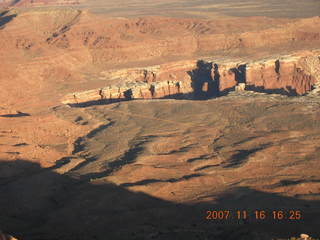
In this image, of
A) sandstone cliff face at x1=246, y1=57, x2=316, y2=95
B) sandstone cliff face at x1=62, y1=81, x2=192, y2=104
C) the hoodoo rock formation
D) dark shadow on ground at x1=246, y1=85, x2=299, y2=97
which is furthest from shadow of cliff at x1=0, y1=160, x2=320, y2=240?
sandstone cliff face at x1=246, y1=57, x2=316, y2=95

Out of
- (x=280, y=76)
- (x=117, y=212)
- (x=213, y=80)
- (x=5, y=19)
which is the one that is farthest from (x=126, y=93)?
(x=5, y=19)

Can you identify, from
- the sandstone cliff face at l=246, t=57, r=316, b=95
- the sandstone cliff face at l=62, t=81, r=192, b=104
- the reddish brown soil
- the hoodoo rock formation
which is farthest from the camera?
the sandstone cliff face at l=246, t=57, r=316, b=95

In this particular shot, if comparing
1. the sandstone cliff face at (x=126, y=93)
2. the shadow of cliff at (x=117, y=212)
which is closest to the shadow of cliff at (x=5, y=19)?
the sandstone cliff face at (x=126, y=93)

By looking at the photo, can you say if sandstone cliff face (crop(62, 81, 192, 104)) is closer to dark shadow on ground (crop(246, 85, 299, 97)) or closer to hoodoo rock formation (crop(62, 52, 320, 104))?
hoodoo rock formation (crop(62, 52, 320, 104))

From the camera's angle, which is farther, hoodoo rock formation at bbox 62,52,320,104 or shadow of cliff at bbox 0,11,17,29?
shadow of cliff at bbox 0,11,17,29

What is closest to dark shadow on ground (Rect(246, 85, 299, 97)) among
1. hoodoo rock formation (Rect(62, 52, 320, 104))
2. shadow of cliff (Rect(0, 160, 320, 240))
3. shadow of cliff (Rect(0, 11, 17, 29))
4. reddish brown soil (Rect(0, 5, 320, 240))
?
hoodoo rock formation (Rect(62, 52, 320, 104))

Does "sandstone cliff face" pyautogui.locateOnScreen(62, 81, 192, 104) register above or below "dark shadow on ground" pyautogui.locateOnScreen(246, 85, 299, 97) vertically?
above

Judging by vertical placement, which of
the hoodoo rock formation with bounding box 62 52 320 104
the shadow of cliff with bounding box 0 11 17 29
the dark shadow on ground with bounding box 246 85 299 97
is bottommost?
the dark shadow on ground with bounding box 246 85 299 97

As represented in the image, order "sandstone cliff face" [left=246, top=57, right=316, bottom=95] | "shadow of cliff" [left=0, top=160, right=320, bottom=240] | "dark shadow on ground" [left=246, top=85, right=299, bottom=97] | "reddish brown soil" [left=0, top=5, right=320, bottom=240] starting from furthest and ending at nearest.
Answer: "sandstone cliff face" [left=246, top=57, right=316, bottom=95] < "dark shadow on ground" [left=246, top=85, right=299, bottom=97] < "reddish brown soil" [left=0, top=5, right=320, bottom=240] < "shadow of cliff" [left=0, top=160, right=320, bottom=240]
